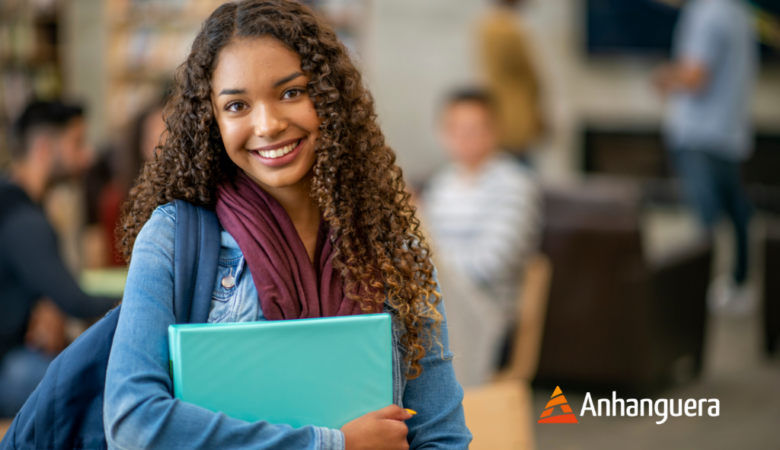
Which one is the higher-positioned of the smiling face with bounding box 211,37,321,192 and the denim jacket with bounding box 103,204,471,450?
the smiling face with bounding box 211,37,321,192

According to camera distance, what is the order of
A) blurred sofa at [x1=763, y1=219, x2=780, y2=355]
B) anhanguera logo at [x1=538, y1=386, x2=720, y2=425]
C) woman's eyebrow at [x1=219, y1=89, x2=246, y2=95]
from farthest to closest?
1. blurred sofa at [x1=763, y1=219, x2=780, y2=355]
2. anhanguera logo at [x1=538, y1=386, x2=720, y2=425]
3. woman's eyebrow at [x1=219, y1=89, x2=246, y2=95]

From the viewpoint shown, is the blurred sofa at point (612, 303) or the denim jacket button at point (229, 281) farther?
the blurred sofa at point (612, 303)

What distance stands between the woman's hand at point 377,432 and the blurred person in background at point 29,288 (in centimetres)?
134

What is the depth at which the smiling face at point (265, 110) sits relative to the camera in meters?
0.92

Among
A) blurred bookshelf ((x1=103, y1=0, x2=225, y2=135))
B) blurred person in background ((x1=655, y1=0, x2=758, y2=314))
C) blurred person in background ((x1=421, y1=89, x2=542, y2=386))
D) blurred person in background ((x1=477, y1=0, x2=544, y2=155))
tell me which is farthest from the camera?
blurred bookshelf ((x1=103, y1=0, x2=225, y2=135))

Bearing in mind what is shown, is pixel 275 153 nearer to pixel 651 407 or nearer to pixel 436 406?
pixel 436 406


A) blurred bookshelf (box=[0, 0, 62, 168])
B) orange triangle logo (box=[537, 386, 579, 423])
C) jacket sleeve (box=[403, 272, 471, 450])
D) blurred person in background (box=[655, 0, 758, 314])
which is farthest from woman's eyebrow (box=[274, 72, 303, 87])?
blurred bookshelf (box=[0, 0, 62, 168])

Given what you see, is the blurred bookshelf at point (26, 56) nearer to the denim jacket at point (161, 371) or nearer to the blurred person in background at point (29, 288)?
the blurred person in background at point (29, 288)

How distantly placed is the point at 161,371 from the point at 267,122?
314mm

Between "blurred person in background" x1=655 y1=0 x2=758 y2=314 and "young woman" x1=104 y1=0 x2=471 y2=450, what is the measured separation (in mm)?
3656

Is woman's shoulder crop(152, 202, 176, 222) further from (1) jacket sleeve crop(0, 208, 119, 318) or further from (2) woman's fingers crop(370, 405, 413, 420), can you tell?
(1) jacket sleeve crop(0, 208, 119, 318)

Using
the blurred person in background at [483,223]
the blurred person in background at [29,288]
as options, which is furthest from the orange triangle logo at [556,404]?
the blurred person in background at [29,288]

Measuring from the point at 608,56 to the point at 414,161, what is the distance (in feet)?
5.82

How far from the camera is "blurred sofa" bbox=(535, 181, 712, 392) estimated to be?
2949mm
